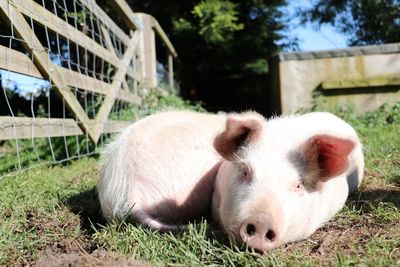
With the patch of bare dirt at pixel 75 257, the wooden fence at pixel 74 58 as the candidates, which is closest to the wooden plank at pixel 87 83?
the wooden fence at pixel 74 58

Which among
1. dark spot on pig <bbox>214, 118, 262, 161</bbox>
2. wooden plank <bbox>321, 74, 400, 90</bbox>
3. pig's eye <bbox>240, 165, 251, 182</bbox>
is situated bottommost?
pig's eye <bbox>240, 165, 251, 182</bbox>

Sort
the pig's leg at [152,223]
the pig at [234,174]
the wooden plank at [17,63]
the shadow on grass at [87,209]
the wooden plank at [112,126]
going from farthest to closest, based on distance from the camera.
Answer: the wooden plank at [112,126], the wooden plank at [17,63], the shadow on grass at [87,209], the pig's leg at [152,223], the pig at [234,174]

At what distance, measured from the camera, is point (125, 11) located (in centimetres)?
648

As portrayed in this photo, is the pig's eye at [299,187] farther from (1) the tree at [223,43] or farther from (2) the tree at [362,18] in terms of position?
(2) the tree at [362,18]

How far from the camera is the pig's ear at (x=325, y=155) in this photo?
2.29 m

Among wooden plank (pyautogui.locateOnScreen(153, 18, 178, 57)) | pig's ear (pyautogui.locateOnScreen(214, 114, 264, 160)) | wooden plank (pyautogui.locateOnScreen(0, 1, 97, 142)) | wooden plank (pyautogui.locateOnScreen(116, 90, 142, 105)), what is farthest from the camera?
wooden plank (pyautogui.locateOnScreen(153, 18, 178, 57))

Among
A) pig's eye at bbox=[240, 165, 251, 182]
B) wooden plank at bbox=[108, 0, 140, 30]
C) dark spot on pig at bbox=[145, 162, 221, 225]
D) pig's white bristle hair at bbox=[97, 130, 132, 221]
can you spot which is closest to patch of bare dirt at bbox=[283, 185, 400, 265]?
pig's eye at bbox=[240, 165, 251, 182]

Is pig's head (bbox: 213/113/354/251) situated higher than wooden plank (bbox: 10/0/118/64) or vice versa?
wooden plank (bbox: 10/0/118/64)

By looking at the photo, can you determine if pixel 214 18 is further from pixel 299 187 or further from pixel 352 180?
pixel 299 187

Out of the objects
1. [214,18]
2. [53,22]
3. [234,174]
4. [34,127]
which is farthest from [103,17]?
[214,18]

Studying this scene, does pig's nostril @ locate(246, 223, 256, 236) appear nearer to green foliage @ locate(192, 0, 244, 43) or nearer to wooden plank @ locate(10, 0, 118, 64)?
wooden plank @ locate(10, 0, 118, 64)

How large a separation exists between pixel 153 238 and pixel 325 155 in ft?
2.84

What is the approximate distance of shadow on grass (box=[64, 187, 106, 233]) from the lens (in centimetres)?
282

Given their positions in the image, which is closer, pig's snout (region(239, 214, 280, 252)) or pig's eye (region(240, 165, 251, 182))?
pig's snout (region(239, 214, 280, 252))
